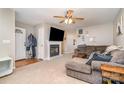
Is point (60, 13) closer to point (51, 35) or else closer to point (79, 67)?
point (51, 35)

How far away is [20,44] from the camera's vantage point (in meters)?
5.00

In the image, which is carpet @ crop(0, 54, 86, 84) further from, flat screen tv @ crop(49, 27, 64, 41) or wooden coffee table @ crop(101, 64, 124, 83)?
flat screen tv @ crop(49, 27, 64, 41)

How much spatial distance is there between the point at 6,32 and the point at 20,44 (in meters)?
2.18

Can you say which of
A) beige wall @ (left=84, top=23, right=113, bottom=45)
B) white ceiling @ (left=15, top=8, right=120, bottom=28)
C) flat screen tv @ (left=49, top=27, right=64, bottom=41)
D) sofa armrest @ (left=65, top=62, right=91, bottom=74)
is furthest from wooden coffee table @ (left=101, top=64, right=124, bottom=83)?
beige wall @ (left=84, top=23, right=113, bottom=45)

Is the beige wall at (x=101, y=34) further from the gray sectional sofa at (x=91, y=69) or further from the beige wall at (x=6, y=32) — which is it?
the beige wall at (x=6, y=32)

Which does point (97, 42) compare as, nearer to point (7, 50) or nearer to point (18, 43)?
point (18, 43)

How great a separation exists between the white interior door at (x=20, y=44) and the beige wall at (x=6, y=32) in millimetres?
1771

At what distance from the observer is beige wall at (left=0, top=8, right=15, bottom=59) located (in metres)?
2.75

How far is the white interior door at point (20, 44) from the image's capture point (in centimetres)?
476

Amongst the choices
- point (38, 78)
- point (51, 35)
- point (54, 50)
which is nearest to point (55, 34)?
point (51, 35)

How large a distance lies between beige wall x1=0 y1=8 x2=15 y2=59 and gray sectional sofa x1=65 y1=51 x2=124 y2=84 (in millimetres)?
1842

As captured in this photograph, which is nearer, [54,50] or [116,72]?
[116,72]

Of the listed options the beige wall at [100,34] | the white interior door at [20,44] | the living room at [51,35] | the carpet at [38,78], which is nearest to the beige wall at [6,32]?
the living room at [51,35]
